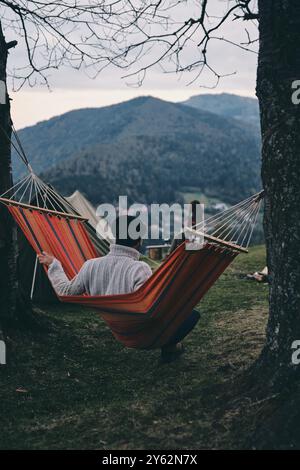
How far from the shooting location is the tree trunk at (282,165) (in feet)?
10.6

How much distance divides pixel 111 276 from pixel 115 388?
80cm

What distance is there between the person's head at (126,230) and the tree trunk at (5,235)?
129cm

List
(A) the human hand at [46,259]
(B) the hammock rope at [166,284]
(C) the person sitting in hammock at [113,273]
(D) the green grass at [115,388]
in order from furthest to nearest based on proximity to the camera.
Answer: (A) the human hand at [46,259] → (C) the person sitting in hammock at [113,273] → (B) the hammock rope at [166,284] → (D) the green grass at [115,388]

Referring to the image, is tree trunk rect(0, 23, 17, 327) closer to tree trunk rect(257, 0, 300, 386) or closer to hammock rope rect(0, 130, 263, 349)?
hammock rope rect(0, 130, 263, 349)

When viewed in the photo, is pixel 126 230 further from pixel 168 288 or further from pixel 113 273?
pixel 168 288

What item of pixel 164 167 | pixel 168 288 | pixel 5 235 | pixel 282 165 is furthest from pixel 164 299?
pixel 164 167

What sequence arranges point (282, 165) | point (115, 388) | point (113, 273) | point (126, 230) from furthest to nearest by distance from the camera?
point (115, 388)
point (113, 273)
point (126, 230)
point (282, 165)

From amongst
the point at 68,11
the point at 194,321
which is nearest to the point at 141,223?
the point at 194,321

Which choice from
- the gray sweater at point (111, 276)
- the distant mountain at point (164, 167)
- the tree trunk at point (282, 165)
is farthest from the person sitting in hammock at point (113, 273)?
the distant mountain at point (164, 167)

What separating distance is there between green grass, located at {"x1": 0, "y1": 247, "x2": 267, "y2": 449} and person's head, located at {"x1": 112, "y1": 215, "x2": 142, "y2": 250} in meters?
1.01

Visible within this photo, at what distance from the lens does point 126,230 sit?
3730 millimetres

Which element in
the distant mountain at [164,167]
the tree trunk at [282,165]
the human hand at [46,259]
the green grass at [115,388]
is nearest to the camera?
the green grass at [115,388]

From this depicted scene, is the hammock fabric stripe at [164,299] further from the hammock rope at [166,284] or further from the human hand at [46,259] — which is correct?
the human hand at [46,259]

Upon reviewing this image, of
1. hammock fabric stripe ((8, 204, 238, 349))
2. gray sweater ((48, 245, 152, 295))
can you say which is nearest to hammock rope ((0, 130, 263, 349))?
hammock fabric stripe ((8, 204, 238, 349))
